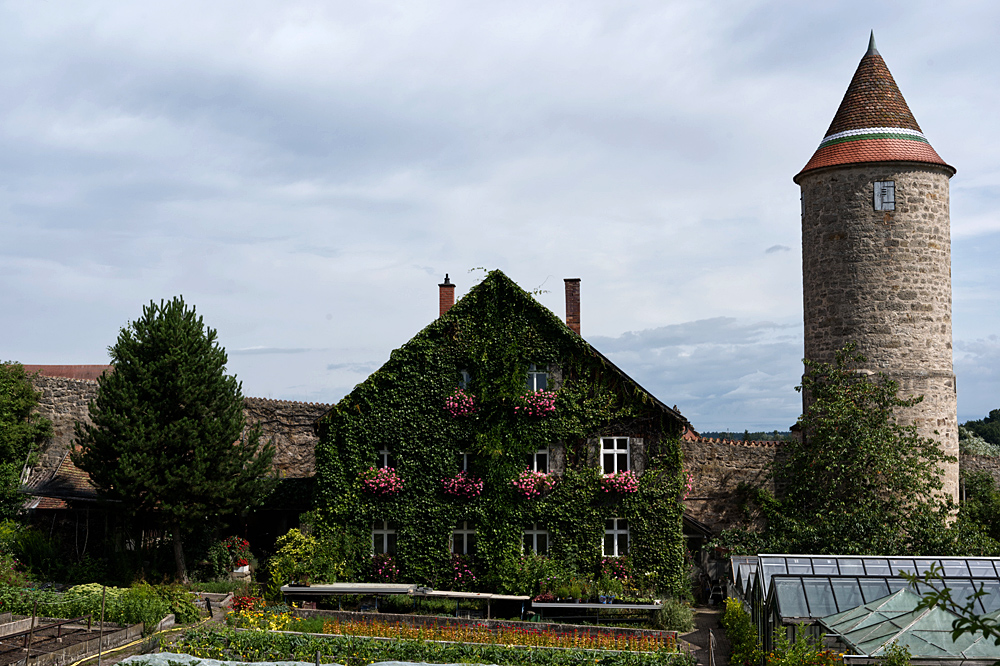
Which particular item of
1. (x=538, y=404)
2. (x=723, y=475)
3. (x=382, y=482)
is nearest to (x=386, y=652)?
(x=382, y=482)

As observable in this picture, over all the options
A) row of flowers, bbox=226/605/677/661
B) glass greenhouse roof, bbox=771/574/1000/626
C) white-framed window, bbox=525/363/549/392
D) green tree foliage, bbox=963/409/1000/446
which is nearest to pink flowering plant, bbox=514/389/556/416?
white-framed window, bbox=525/363/549/392

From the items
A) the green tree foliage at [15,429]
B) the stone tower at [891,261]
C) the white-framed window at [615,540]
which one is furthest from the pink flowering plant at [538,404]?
the green tree foliage at [15,429]

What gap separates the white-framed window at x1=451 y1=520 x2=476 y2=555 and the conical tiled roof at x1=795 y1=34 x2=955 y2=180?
12.5 m

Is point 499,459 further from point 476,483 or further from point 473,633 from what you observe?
point 473,633

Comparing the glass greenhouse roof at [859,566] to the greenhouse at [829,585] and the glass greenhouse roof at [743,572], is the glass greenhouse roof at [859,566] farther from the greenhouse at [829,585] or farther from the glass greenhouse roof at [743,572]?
the glass greenhouse roof at [743,572]

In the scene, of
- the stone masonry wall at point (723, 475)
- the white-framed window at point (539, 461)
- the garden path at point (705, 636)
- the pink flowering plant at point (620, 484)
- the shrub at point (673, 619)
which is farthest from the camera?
the stone masonry wall at point (723, 475)

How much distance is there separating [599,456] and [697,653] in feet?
18.3

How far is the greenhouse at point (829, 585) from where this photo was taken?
13.6 meters

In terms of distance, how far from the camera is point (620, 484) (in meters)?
20.7

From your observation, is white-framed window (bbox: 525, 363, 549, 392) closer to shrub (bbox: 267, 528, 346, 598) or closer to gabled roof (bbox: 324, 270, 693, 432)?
gabled roof (bbox: 324, 270, 693, 432)

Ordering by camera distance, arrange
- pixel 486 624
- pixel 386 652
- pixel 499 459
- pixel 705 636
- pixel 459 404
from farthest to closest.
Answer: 1. pixel 459 404
2. pixel 499 459
3. pixel 705 636
4. pixel 486 624
5. pixel 386 652

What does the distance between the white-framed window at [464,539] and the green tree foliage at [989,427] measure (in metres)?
50.9

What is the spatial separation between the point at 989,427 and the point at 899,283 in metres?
49.7

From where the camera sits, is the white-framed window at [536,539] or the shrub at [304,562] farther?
the white-framed window at [536,539]
